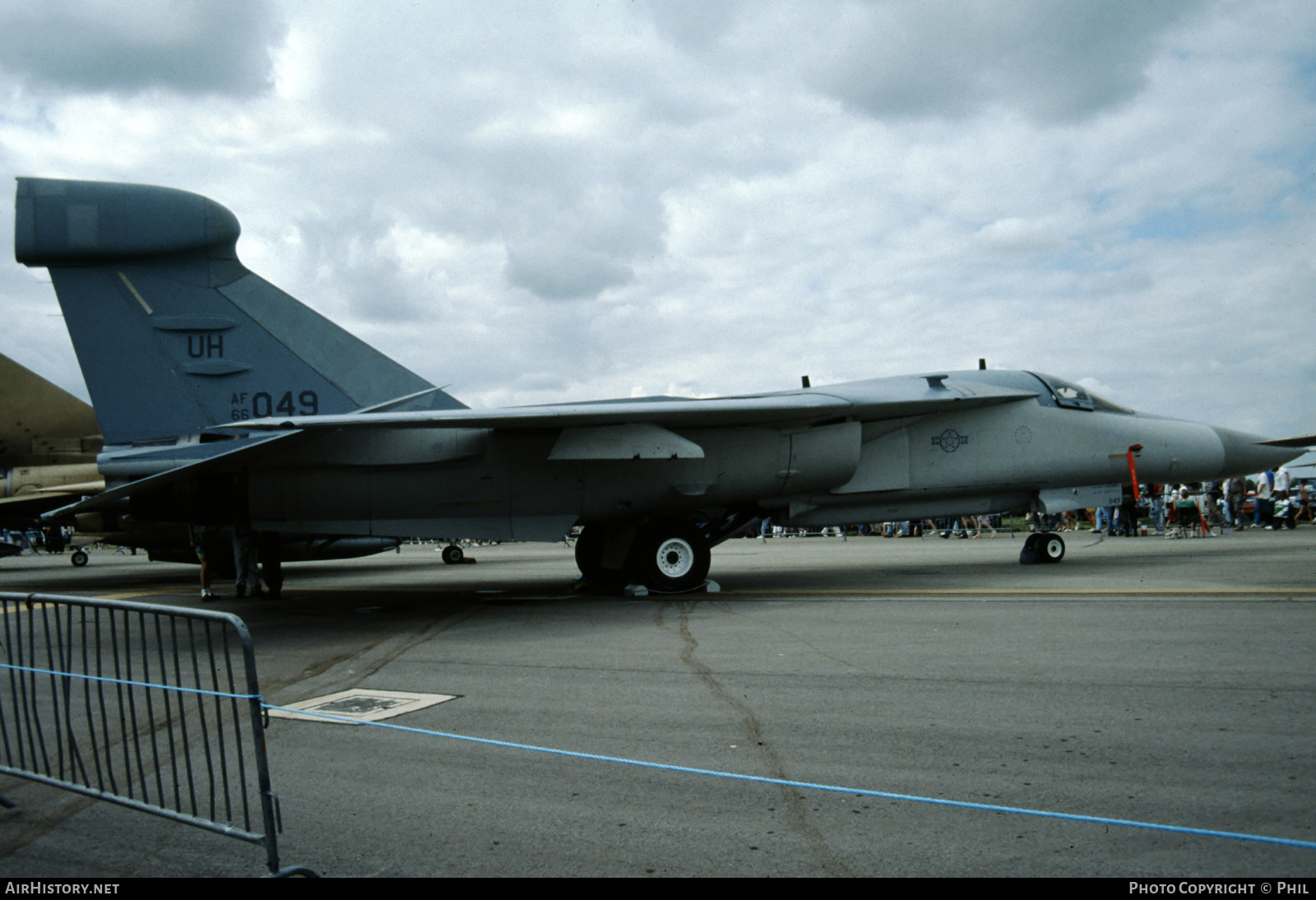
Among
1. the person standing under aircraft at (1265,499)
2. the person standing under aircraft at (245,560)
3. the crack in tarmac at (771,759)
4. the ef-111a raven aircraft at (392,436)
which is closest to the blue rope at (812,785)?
the crack in tarmac at (771,759)

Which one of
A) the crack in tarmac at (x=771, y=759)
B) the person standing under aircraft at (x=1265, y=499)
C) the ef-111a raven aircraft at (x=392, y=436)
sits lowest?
the person standing under aircraft at (x=1265, y=499)

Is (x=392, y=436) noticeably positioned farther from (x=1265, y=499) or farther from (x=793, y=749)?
(x=1265, y=499)

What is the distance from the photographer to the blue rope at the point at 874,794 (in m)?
2.61

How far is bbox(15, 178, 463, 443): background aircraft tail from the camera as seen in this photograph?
369 inches

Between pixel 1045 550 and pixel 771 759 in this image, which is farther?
pixel 1045 550

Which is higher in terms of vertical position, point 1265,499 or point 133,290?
point 133,290

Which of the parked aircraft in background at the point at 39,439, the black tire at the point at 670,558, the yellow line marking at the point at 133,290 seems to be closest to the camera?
the yellow line marking at the point at 133,290

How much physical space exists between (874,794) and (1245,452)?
41.5 ft

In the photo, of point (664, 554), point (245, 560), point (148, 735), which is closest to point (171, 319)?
point (245, 560)

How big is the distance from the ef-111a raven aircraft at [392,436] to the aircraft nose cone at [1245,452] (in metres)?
4.00

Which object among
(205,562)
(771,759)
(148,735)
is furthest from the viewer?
(205,562)

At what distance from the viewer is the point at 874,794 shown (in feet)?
10.3

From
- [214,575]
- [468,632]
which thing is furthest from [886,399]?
[214,575]

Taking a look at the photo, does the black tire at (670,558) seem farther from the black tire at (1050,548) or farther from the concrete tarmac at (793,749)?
the black tire at (1050,548)
